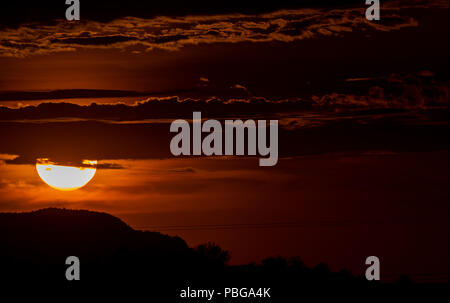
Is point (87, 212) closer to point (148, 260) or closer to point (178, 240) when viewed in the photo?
point (178, 240)

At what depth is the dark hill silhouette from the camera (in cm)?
5612

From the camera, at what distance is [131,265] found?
7069 cm

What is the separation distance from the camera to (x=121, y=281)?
58531mm

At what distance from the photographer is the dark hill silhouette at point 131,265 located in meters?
56.1
